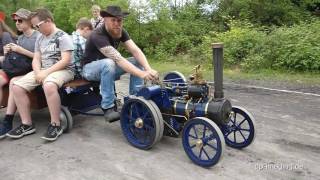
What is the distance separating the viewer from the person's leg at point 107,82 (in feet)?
16.5

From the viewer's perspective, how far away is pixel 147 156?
4.55 metres

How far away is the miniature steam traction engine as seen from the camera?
4281 mm

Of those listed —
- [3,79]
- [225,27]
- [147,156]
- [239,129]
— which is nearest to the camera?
[147,156]

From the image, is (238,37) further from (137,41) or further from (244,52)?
(137,41)

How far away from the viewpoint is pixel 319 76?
9.82 meters

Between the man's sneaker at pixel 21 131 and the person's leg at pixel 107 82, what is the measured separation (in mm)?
1002

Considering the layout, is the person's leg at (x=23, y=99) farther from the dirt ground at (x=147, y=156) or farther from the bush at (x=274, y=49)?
the bush at (x=274, y=49)

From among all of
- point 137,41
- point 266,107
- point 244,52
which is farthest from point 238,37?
point 266,107

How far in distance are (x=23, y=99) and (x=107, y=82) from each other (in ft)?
3.58

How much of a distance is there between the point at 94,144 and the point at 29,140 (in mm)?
853

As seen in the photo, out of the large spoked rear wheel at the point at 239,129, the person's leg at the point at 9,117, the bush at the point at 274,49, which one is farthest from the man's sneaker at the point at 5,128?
the bush at the point at 274,49

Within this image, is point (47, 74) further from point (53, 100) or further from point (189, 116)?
point (189, 116)

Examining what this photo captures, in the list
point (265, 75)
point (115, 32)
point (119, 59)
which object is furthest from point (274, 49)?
point (119, 59)

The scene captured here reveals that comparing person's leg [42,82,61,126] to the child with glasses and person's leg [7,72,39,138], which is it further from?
person's leg [7,72,39,138]
